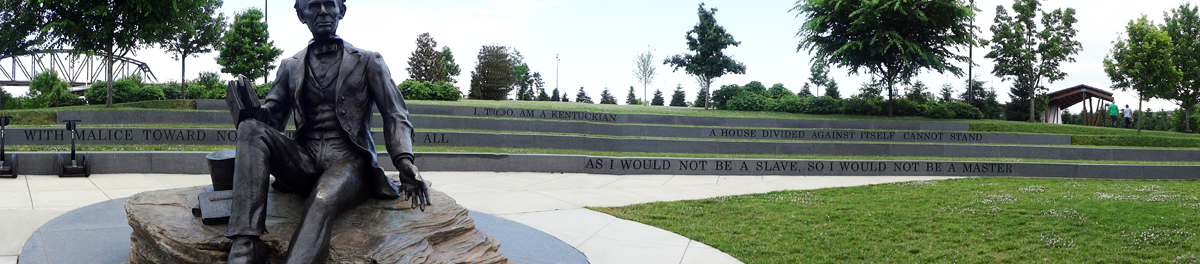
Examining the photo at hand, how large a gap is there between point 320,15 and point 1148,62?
24.2 meters

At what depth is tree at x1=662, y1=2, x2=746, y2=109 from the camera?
2880 cm

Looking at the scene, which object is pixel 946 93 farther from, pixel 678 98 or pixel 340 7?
pixel 340 7

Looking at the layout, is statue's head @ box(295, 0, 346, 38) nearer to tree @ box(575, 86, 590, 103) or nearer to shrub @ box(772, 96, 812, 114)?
shrub @ box(772, 96, 812, 114)

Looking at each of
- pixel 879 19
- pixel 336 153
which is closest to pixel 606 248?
pixel 336 153

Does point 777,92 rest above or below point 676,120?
above

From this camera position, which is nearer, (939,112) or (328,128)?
(328,128)

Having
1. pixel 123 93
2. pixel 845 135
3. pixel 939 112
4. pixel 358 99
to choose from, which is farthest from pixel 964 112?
pixel 123 93

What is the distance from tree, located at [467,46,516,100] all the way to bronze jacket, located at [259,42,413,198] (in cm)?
3056

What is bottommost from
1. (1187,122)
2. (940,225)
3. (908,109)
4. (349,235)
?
(940,225)

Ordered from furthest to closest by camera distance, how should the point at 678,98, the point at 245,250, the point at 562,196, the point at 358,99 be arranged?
the point at 678,98 → the point at 562,196 → the point at 358,99 → the point at 245,250

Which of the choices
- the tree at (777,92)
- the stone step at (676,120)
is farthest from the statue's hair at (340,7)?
the tree at (777,92)

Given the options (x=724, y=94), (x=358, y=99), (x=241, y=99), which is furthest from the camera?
(x=724, y=94)

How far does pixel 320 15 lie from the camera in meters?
4.19

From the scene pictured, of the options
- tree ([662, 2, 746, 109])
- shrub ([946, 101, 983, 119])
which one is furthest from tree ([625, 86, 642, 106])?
shrub ([946, 101, 983, 119])
